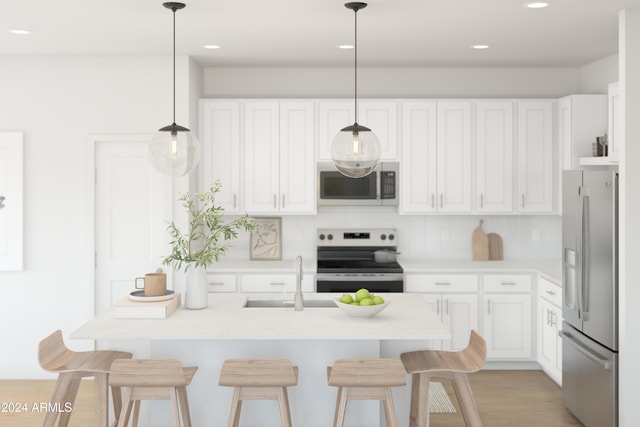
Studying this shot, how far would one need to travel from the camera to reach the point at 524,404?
209 inches

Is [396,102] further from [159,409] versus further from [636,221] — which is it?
[159,409]

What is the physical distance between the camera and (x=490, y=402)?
5340 millimetres

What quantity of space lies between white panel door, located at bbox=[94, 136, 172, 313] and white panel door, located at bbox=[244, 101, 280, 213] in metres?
0.80

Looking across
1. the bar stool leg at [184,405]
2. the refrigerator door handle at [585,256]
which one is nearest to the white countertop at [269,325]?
the bar stool leg at [184,405]

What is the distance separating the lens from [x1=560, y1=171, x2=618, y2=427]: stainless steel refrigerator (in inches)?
172

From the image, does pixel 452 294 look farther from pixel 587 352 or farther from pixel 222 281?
pixel 222 281

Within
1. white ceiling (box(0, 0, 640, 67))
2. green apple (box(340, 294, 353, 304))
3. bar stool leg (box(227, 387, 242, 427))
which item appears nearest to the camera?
bar stool leg (box(227, 387, 242, 427))

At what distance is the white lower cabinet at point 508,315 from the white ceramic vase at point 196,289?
2.72 metres

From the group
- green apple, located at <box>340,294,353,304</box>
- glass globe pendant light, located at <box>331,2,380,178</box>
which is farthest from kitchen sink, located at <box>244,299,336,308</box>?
glass globe pendant light, located at <box>331,2,380,178</box>

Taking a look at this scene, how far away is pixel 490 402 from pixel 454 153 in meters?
2.13

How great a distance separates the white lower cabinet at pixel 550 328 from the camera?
18.0 ft

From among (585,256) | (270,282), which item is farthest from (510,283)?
(270,282)

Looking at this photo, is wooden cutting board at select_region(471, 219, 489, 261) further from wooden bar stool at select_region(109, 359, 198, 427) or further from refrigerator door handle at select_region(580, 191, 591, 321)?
wooden bar stool at select_region(109, 359, 198, 427)

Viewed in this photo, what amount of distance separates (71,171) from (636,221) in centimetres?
423
